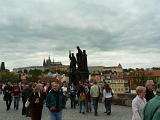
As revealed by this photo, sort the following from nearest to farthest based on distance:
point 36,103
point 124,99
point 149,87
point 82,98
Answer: point 149,87 < point 36,103 < point 82,98 < point 124,99

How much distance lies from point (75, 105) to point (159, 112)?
19.0 meters

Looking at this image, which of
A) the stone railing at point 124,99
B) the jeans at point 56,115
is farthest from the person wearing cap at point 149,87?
the stone railing at point 124,99

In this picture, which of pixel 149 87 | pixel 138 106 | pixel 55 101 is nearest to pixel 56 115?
pixel 55 101

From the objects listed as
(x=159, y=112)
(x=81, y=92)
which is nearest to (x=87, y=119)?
(x=81, y=92)

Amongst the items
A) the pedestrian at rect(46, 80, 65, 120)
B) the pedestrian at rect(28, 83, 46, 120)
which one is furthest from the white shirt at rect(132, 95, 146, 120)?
the pedestrian at rect(28, 83, 46, 120)

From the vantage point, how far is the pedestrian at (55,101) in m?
9.54

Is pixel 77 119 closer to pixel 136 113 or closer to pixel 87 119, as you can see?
pixel 87 119

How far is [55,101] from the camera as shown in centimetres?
956

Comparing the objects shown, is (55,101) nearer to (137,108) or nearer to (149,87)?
(149,87)

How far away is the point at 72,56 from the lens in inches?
1089

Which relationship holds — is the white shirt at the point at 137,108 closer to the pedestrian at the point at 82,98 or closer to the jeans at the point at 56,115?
the jeans at the point at 56,115

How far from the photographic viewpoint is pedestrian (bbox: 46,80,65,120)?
31.3ft

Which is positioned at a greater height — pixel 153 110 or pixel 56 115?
pixel 153 110

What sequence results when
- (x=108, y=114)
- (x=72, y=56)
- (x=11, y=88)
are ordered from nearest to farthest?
(x=108, y=114) < (x=11, y=88) < (x=72, y=56)
